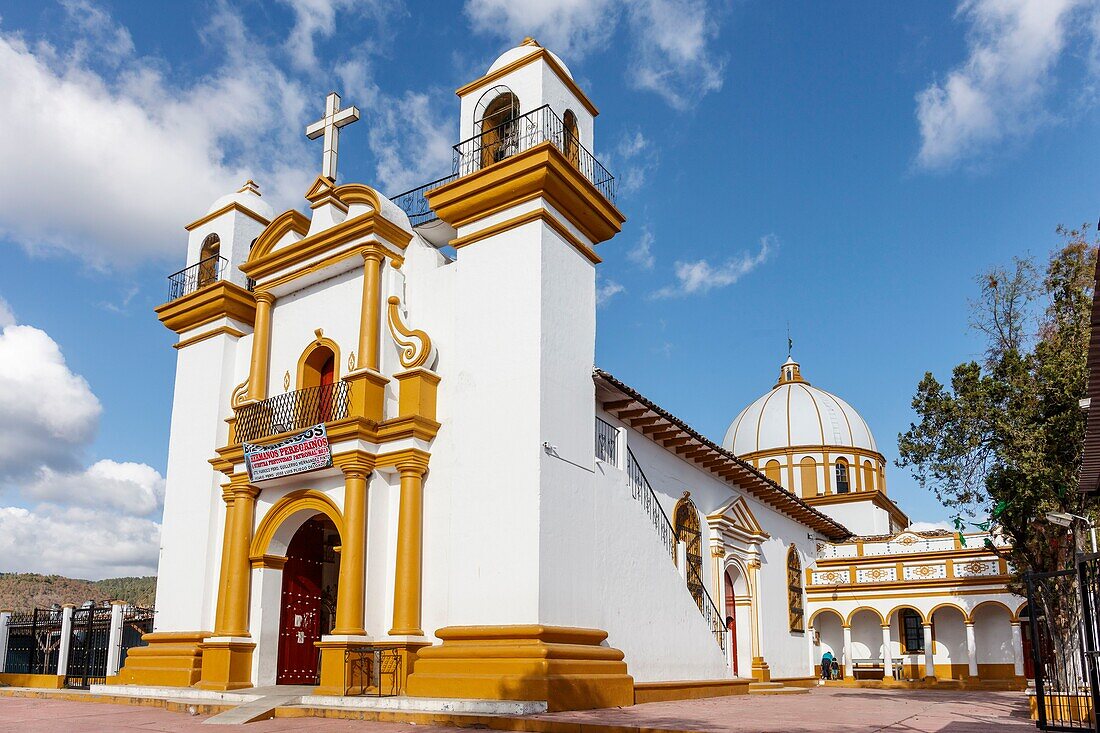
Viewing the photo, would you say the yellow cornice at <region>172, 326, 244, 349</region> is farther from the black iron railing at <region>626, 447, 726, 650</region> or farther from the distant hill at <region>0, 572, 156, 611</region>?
the distant hill at <region>0, 572, 156, 611</region>

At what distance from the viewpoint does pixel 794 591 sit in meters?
25.9

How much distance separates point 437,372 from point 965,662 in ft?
68.3

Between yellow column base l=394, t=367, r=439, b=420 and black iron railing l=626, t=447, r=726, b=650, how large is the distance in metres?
3.59

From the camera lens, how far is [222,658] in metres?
13.8

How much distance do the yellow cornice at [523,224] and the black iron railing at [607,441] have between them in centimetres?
276

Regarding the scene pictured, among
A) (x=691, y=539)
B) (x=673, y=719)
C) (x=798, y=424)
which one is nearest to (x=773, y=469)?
(x=798, y=424)

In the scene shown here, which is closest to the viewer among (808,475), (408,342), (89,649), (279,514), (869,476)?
(408,342)

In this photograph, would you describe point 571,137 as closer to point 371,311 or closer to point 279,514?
point 371,311

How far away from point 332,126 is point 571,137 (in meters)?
4.87

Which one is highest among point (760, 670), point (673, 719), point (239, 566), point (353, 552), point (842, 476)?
point (842, 476)

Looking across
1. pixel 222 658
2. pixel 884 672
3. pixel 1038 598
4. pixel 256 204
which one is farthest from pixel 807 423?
pixel 222 658

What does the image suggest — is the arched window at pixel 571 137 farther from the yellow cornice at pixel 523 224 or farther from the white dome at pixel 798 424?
the white dome at pixel 798 424

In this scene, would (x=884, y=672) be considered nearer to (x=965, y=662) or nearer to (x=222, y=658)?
(x=965, y=662)

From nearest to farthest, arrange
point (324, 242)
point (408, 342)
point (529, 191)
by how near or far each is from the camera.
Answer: point (529, 191)
point (408, 342)
point (324, 242)
